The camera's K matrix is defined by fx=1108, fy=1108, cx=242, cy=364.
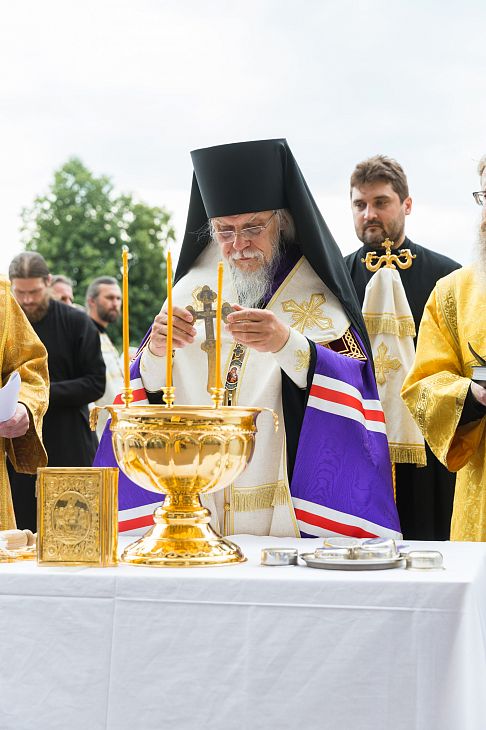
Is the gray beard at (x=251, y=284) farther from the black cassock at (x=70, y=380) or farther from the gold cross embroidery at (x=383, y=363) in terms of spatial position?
the black cassock at (x=70, y=380)

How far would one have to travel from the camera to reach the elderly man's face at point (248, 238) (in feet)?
12.1

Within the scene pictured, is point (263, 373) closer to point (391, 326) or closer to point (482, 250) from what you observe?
point (482, 250)

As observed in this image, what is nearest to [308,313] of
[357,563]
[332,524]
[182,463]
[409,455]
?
[332,524]

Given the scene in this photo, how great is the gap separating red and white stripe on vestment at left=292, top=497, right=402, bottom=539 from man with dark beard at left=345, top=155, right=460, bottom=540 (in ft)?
4.55

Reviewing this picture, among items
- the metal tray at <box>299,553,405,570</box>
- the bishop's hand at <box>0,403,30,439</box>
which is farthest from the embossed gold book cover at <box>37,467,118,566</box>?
the bishop's hand at <box>0,403,30,439</box>

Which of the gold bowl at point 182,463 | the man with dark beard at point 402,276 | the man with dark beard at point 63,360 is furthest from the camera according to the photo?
the man with dark beard at point 63,360

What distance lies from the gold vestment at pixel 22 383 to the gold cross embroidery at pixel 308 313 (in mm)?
917

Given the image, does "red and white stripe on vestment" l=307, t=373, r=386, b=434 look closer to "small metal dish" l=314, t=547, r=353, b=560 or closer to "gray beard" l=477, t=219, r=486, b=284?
"gray beard" l=477, t=219, r=486, b=284

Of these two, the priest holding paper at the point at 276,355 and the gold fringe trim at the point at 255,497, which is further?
the gold fringe trim at the point at 255,497

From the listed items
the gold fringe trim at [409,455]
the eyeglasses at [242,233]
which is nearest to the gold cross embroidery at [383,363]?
the gold fringe trim at [409,455]

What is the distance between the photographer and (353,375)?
3.49 metres

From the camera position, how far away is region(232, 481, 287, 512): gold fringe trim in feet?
11.2

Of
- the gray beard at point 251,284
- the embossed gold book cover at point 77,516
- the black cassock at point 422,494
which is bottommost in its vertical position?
the black cassock at point 422,494

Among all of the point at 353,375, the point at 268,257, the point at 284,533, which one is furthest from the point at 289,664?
the point at 268,257
